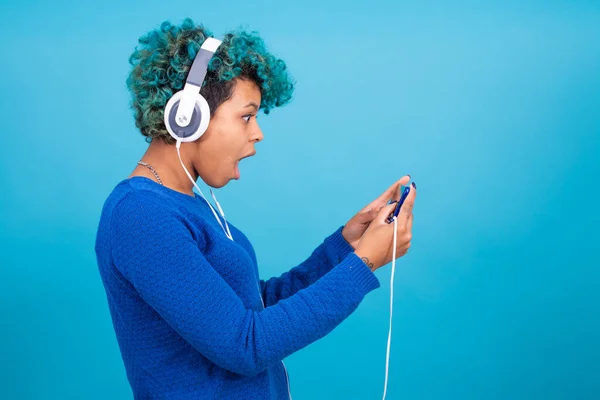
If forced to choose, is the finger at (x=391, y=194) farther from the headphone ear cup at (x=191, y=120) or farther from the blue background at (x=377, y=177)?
the blue background at (x=377, y=177)

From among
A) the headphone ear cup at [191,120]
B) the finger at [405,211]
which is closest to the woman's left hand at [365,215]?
the finger at [405,211]

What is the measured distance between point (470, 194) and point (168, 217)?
5.82 feet

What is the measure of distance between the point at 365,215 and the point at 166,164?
407 mm

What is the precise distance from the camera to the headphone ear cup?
3.51 ft

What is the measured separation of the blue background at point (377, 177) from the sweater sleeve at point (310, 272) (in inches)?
45.3

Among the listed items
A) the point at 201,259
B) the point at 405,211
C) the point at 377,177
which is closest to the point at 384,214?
the point at 405,211

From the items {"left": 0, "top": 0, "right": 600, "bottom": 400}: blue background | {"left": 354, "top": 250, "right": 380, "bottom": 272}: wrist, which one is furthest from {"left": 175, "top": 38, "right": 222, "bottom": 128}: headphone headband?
{"left": 0, "top": 0, "right": 600, "bottom": 400}: blue background

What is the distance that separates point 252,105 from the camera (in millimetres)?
1151

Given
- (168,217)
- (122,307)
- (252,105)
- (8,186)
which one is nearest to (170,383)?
(122,307)

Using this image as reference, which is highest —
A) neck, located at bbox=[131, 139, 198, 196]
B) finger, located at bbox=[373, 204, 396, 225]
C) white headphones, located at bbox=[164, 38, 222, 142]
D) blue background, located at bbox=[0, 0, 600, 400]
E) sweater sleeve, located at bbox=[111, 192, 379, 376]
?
blue background, located at bbox=[0, 0, 600, 400]

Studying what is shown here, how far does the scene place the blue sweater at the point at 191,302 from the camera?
96 cm

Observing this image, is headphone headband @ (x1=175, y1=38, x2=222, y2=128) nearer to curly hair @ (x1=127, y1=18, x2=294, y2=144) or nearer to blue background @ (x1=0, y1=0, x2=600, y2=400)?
curly hair @ (x1=127, y1=18, x2=294, y2=144)

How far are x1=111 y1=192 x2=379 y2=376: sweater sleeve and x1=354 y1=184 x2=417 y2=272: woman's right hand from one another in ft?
0.21

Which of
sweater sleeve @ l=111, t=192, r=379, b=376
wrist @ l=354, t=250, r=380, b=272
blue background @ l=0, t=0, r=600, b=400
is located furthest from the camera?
blue background @ l=0, t=0, r=600, b=400
